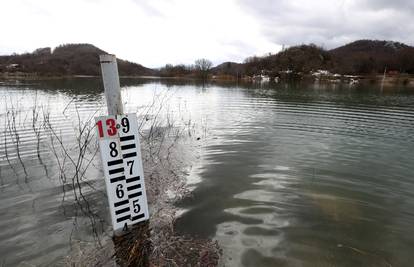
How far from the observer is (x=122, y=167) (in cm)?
348

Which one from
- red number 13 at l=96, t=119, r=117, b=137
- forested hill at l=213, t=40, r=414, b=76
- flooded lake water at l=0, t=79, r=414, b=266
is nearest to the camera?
red number 13 at l=96, t=119, r=117, b=137

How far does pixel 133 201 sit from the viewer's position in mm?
3721

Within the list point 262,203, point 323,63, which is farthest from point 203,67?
point 262,203

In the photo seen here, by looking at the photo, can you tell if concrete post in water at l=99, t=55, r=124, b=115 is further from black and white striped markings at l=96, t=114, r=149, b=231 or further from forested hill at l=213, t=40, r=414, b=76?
forested hill at l=213, t=40, r=414, b=76

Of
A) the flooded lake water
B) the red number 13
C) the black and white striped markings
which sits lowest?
the flooded lake water

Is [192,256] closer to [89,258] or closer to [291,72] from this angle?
[89,258]

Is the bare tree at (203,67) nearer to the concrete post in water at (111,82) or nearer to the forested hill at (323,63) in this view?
the forested hill at (323,63)

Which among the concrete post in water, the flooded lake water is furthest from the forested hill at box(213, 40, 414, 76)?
the concrete post in water

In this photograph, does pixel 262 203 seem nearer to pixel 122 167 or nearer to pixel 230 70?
pixel 122 167

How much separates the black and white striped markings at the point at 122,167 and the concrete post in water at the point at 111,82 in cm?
20

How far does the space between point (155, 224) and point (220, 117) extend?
14.2 meters

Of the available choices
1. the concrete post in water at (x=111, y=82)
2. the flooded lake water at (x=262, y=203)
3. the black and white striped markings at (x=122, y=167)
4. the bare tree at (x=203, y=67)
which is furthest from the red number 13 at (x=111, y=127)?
the bare tree at (x=203, y=67)

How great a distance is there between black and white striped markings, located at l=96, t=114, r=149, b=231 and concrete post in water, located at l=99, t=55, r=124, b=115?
200mm

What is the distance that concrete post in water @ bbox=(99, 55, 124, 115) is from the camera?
3.32 metres
